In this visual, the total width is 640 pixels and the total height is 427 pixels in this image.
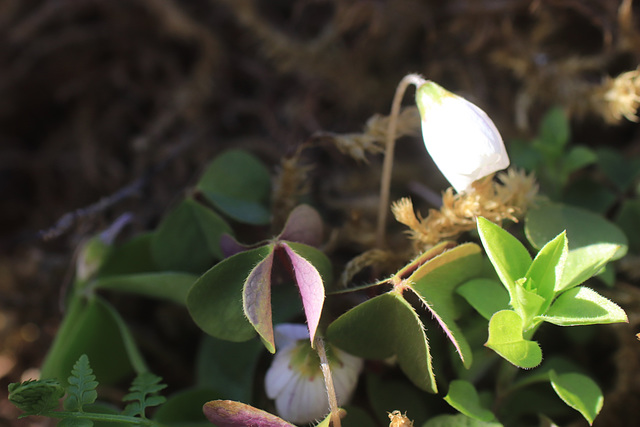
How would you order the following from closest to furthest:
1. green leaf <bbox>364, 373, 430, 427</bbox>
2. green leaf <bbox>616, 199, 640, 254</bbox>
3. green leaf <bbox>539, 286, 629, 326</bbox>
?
green leaf <bbox>539, 286, 629, 326</bbox> → green leaf <bbox>364, 373, 430, 427</bbox> → green leaf <bbox>616, 199, 640, 254</bbox>

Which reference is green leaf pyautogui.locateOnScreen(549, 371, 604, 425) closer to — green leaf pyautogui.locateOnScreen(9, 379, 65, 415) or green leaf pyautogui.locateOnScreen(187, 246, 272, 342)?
green leaf pyautogui.locateOnScreen(187, 246, 272, 342)

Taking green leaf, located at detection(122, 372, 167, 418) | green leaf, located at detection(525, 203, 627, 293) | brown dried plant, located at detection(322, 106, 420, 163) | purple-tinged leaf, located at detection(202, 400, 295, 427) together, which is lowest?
purple-tinged leaf, located at detection(202, 400, 295, 427)

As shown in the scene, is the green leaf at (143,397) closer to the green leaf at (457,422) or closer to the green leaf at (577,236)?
the green leaf at (457,422)

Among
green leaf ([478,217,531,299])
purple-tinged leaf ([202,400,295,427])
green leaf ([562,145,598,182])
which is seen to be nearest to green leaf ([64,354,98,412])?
purple-tinged leaf ([202,400,295,427])

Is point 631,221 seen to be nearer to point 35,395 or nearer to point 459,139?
point 459,139

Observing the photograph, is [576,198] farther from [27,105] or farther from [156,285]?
[27,105]

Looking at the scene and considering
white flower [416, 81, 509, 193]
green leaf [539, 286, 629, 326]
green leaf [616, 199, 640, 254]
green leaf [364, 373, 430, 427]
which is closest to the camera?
green leaf [539, 286, 629, 326]

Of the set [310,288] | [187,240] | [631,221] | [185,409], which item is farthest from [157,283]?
[631,221]
